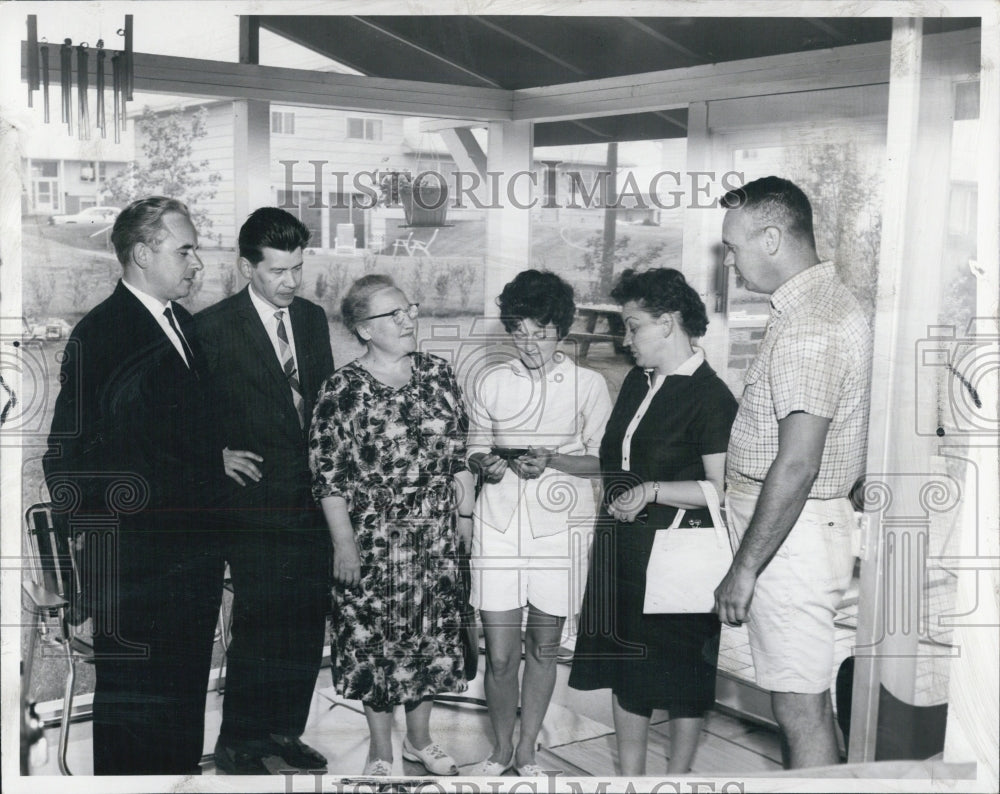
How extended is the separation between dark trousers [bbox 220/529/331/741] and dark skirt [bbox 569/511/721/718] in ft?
2.68

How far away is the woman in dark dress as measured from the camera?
2.67 meters

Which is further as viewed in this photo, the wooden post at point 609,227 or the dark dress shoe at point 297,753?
the dark dress shoe at point 297,753

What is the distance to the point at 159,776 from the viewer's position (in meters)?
2.81

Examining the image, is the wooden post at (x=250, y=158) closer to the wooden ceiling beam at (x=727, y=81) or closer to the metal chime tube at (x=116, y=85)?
the metal chime tube at (x=116, y=85)

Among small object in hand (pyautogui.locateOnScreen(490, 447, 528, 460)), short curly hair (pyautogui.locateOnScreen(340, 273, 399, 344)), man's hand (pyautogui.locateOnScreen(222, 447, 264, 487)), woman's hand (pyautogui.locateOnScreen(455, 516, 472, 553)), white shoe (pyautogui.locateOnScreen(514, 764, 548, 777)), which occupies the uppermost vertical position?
short curly hair (pyautogui.locateOnScreen(340, 273, 399, 344))

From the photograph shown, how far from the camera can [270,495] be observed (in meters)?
2.73

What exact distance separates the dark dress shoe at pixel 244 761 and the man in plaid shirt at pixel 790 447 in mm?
1445

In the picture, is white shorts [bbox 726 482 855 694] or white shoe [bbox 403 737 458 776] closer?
white shorts [bbox 726 482 855 694]

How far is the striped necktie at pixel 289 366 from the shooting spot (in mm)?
2705

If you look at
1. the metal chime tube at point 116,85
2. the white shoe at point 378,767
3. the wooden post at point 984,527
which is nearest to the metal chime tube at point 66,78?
the metal chime tube at point 116,85

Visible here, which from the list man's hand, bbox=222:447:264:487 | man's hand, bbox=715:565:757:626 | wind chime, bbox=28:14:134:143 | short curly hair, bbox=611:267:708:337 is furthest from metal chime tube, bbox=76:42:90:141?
man's hand, bbox=715:565:757:626

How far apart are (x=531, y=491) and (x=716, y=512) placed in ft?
1.77

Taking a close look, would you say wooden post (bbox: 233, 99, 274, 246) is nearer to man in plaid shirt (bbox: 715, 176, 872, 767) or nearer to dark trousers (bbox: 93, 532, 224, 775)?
dark trousers (bbox: 93, 532, 224, 775)

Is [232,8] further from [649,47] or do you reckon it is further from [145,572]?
[145,572]
